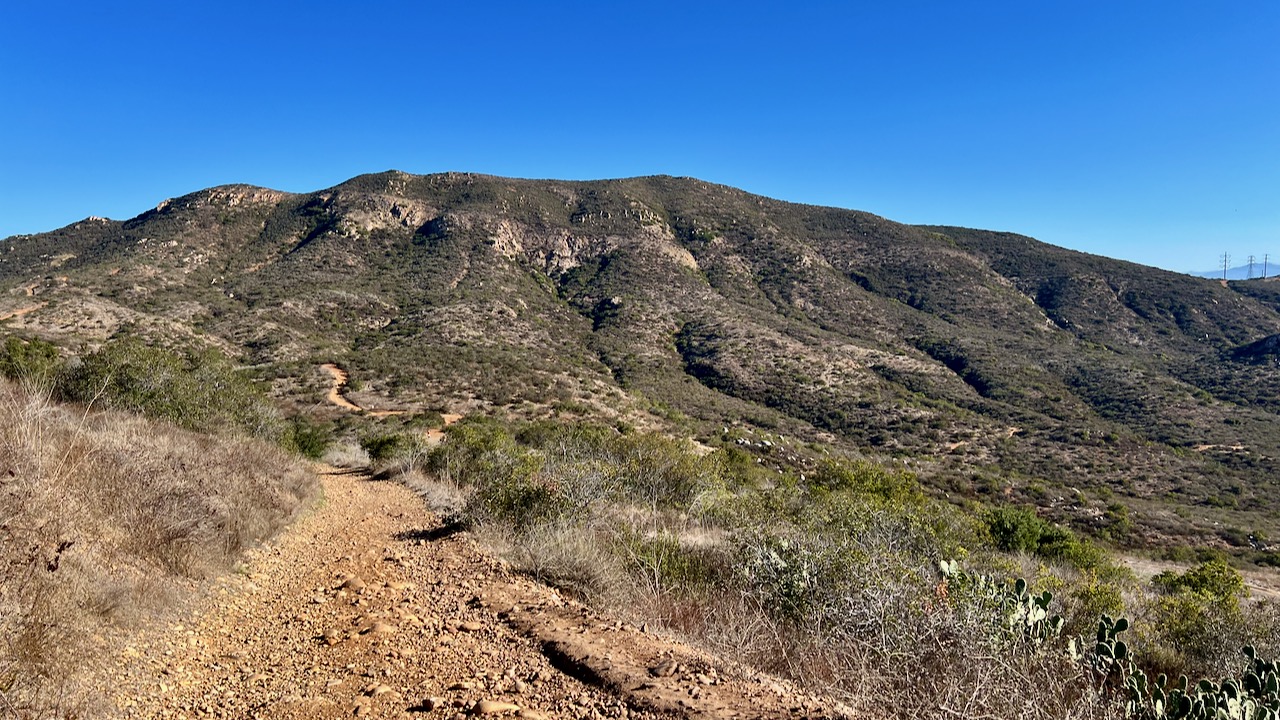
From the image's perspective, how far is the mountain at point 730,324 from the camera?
28703 millimetres

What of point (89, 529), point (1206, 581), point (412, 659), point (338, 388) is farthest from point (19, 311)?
point (1206, 581)

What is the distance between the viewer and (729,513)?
885cm

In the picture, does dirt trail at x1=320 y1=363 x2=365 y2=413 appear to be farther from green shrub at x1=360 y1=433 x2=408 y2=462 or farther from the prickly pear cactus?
the prickly pear cactus

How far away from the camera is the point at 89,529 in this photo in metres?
4.58

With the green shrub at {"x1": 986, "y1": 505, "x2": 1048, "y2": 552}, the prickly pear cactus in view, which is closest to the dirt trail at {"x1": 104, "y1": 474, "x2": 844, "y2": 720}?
the prickly pear cactus

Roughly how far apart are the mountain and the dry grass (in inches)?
757

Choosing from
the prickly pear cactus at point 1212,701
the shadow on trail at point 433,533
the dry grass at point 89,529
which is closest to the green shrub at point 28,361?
the dry grass at point 89,529

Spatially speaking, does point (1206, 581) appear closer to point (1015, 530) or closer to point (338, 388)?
point (1015, 530)

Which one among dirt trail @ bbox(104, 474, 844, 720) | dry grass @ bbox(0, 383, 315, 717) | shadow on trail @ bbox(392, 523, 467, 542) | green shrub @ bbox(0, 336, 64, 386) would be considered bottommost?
shadow on trail @ bbox(392, 523, 467, 542)

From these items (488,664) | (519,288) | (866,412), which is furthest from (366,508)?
(519,288)

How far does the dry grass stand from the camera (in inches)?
118

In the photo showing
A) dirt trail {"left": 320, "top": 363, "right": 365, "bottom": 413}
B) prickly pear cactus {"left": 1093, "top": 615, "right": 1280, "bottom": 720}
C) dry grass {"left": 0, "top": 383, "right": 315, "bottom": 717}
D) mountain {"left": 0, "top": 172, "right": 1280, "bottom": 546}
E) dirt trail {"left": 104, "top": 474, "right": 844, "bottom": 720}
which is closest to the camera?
prickly pear cactus {"left": 1093, "top": 615, "right": 1280, "bottom": 720}

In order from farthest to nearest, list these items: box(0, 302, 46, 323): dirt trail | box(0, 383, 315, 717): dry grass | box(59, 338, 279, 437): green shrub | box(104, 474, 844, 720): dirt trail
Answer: box(0, 302, 46, 323): dirt trail < box(59, 338, 279, 437): green shrub < box(104, 474, 844, 720): dirt trail < box(0, 383, 315, 717): dry grass

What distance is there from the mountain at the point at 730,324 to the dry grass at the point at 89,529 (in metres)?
19.2
